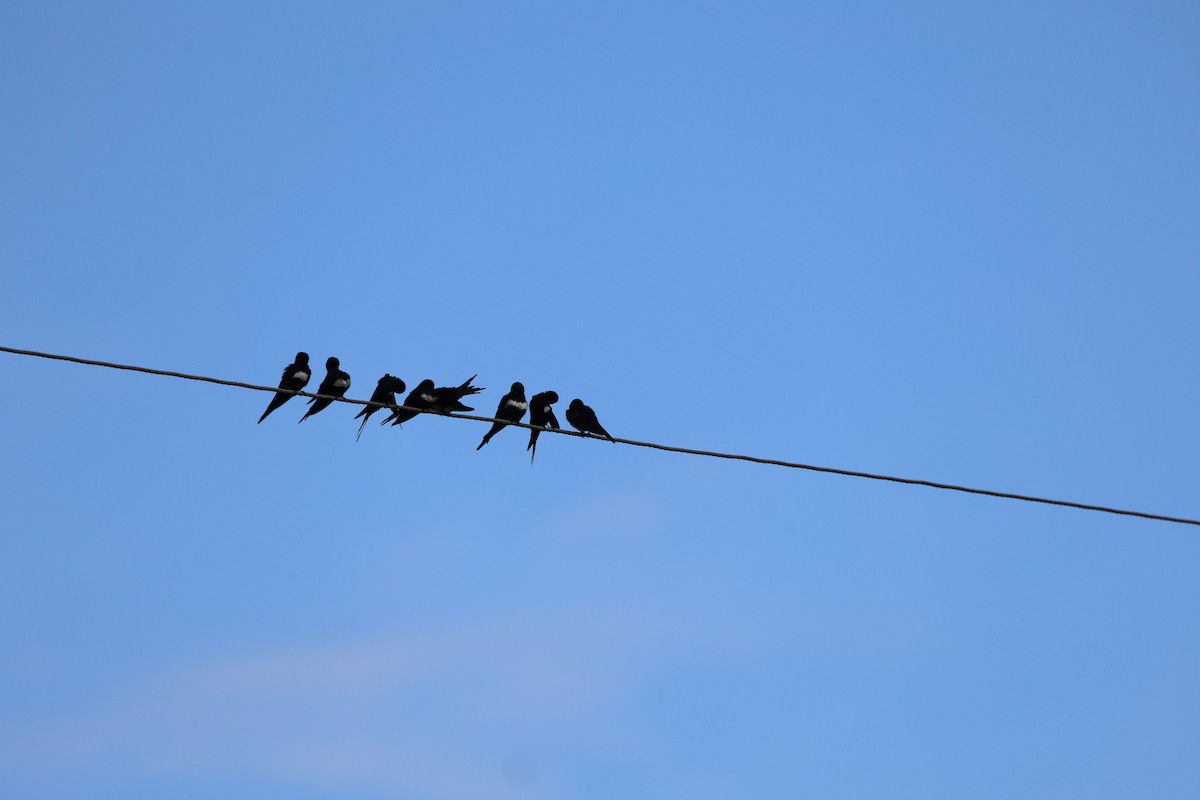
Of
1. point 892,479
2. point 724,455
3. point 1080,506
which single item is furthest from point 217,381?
point 1080,506

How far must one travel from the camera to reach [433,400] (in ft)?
46.3

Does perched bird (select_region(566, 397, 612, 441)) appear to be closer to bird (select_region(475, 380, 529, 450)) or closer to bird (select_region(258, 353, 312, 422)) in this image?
bird (select_region(475, 380, 529, 450))

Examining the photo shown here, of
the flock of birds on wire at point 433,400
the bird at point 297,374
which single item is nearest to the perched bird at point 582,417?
the flock of birds on wire at point 433,400

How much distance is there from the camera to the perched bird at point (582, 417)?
14.6 metres

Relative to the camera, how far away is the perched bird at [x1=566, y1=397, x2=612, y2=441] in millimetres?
14633

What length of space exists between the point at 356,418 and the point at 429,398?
84 centimetres

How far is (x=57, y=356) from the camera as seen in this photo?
26.1 ft

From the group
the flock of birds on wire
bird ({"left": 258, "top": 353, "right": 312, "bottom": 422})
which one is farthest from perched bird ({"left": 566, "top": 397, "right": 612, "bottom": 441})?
bird ({"left": 258, "top": 353, "right": 312, "bottom": 422})

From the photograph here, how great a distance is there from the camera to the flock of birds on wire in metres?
13.8

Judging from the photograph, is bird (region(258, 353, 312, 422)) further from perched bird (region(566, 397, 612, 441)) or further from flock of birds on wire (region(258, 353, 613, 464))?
perched bird (region(566, 397, 612, 441))

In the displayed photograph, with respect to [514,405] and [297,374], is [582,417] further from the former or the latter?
[297,374]

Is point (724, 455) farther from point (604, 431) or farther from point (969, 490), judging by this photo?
point (604, 431)

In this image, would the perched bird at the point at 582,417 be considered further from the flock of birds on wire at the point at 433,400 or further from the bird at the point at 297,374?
the bird at the point at 297,374

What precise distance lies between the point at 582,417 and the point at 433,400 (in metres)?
1.47
